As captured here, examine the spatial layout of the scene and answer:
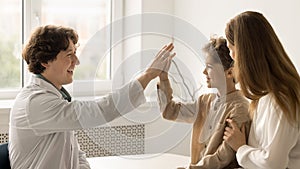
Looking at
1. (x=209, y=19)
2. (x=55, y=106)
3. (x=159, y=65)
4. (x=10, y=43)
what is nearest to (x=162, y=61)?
(x=159, y=65)

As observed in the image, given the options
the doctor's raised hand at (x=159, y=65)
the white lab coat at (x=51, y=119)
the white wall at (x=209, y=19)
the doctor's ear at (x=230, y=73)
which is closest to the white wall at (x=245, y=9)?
the white wall at (x=209, y=19)

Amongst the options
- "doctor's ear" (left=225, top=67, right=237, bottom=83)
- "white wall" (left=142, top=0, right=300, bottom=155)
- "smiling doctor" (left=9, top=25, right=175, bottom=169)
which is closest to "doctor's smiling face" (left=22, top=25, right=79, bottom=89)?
"smiling doctor" (left=9, top=25, right=175, bottom=169)

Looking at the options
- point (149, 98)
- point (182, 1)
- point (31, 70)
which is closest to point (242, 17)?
point (149, 98)

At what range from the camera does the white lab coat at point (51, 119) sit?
6.15ft

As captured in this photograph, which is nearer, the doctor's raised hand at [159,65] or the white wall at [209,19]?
the doctor's raised hand at [159,65]

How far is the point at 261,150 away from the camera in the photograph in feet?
5.96

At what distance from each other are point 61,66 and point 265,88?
2.53 ft

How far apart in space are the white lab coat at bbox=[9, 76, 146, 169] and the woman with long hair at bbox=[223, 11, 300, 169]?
368 mm

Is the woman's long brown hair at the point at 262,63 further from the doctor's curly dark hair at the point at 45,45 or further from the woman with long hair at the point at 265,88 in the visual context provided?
A: the doctor's curly dark hair at the point at 45,45

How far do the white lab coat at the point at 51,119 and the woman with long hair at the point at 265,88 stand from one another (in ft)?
1.21

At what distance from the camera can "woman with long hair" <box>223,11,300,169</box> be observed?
1758 mm

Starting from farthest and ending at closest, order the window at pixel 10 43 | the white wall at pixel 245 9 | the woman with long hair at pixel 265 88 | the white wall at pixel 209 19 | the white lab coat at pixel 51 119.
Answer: the window at pixel 10 43 → the white wall at pixel 245 9 → the white wall at pixel 209 19 → the white lab coat at pixel 51 119 → the woman with long hair at pixel 265 88

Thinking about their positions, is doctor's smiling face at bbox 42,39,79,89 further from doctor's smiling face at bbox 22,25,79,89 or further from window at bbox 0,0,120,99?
window at bbox 0,0,120,99

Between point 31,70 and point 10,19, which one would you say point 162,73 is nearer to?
point 31,70
